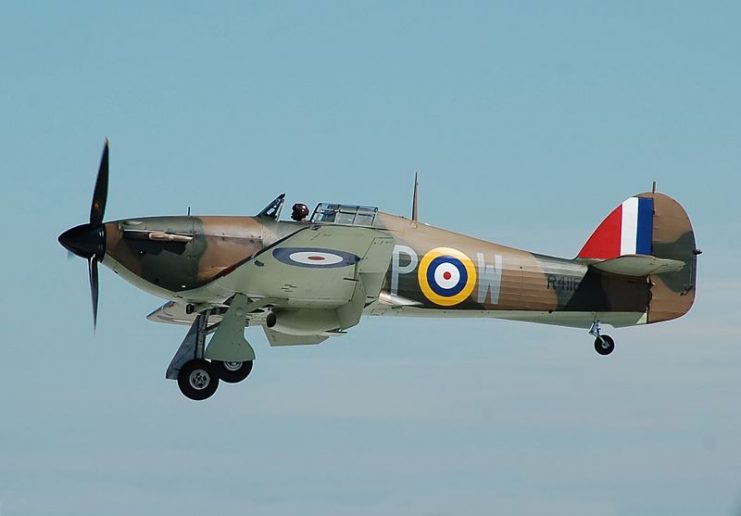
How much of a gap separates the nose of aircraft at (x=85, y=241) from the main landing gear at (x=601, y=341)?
272 inches

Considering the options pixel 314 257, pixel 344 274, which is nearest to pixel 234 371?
pixel 344 274

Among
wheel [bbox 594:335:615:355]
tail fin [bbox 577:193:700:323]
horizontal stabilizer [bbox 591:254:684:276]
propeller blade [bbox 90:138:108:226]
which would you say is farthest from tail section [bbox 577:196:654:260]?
propeller blade [bbox 90:138:108:226]

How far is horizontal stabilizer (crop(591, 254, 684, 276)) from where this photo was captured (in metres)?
20.3

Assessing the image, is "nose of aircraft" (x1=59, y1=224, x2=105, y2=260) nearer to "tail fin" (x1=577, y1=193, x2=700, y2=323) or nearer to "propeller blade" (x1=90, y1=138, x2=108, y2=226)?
"propeller blade" (x1=90, y1=138, x2=108, y2=226)

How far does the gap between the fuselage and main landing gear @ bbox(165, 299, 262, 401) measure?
36 cm

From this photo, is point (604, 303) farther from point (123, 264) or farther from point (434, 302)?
point (123, 264)

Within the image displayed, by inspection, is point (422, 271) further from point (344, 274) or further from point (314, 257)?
point (314, 257)

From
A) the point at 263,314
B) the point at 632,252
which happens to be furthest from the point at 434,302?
the point at 632,252

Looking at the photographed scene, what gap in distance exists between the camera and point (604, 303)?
20344 mm

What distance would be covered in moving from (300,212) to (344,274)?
1069 mm

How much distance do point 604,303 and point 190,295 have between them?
5821 millimetres

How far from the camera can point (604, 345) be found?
20469mm

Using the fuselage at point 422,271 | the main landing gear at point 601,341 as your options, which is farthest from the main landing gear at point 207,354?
the main landing gear at point 601,341

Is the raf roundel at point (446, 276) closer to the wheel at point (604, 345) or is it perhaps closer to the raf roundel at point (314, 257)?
the raf roundel at point (314, 257)
